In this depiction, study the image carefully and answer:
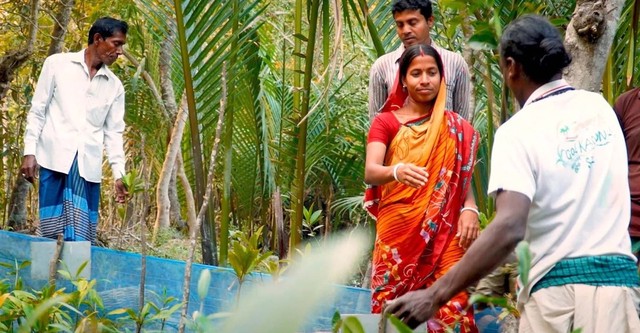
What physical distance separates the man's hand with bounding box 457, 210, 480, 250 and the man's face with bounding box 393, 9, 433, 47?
0.78 metres

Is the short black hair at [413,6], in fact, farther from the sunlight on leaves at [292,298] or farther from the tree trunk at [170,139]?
the tree trunk at [170,139]

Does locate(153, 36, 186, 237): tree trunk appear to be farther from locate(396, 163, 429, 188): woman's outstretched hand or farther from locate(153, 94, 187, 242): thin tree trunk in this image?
locate(396, 163, 429, 188): woman's outstretched hand

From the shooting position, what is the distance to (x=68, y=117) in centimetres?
495

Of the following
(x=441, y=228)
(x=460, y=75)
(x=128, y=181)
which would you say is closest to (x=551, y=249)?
(x=441, y=228)

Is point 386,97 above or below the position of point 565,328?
above

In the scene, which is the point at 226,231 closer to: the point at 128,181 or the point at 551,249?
the point at 128,181

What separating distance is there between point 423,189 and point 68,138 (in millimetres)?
2124

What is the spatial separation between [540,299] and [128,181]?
216 centimetres

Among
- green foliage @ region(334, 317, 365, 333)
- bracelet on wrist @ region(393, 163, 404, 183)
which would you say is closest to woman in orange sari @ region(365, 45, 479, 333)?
bracelet on wrist @ region(393, 163, 404, 183)

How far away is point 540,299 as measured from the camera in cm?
218

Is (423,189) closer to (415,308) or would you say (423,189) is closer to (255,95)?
(415,308)

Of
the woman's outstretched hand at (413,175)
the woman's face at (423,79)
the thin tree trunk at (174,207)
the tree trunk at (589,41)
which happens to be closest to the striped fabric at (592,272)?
the tree trunk at (589,41)

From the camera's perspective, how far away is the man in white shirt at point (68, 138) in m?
4.90

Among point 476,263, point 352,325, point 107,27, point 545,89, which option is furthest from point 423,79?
point 352,325
